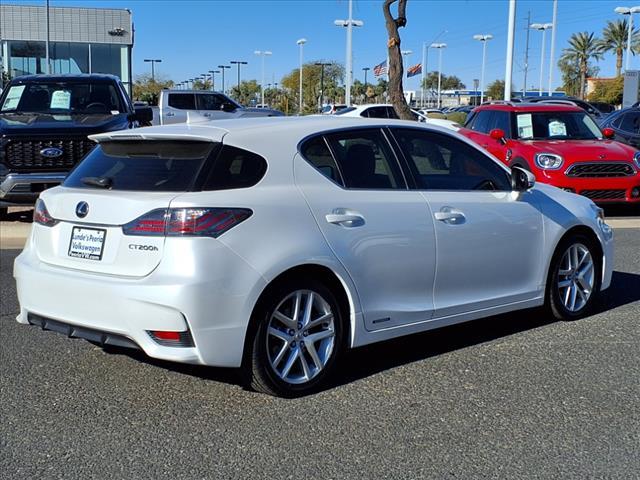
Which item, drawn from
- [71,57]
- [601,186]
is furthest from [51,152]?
[71,57]

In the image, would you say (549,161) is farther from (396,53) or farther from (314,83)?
(314,83)

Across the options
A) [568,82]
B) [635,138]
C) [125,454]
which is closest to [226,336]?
[125,454]

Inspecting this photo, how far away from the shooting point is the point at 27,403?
15.0ft

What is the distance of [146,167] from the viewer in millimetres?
4637

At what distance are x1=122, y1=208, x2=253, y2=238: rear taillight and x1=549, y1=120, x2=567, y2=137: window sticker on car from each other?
9755 mm

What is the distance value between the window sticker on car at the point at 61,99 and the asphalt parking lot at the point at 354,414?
6.49m

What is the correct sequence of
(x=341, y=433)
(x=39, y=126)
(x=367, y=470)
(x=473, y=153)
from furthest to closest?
(x=39, y=126) < (x=473, y=153) < (x=341, y=433) < (x=367, y=470)

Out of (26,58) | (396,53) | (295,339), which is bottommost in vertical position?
(295,339)

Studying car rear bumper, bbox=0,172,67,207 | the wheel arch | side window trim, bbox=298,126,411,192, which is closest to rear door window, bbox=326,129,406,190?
side window trim, bbox=298,126,411,192

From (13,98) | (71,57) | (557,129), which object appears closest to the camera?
(13,98)

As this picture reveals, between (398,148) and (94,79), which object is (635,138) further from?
(398,148)

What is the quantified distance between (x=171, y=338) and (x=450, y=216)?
2.12 meters

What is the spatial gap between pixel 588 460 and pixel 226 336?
1952 mm

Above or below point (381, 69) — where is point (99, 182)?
below
